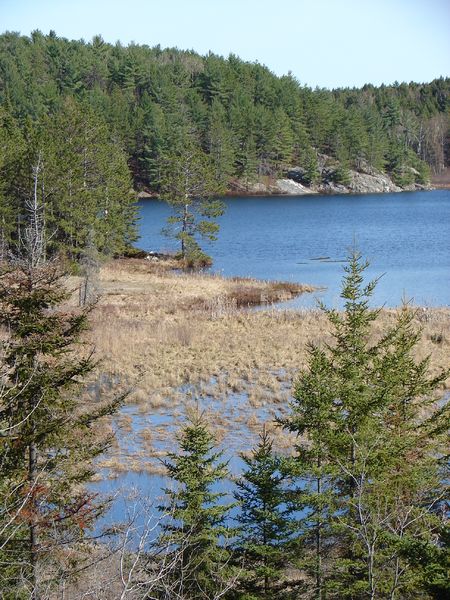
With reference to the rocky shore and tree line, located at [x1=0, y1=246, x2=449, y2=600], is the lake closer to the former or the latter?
the rocky shore

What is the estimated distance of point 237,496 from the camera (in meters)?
13.2

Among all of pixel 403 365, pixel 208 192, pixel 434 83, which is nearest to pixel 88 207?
pixel 208 192

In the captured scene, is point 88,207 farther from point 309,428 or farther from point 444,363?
point 309,428

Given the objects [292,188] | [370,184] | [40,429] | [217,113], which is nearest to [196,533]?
[40,429]

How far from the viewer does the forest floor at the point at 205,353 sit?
78.9 feet

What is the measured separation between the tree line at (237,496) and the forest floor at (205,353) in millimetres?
5601

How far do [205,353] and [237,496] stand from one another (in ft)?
58.9

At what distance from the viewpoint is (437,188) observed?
13162 centimetres

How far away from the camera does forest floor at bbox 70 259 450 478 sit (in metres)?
24.1

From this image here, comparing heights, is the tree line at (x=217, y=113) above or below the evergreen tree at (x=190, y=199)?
above

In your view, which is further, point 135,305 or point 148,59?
point 148,59

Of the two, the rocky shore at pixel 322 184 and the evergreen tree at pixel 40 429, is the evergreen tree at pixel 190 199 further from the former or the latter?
the rocky shore at pixel 322 184

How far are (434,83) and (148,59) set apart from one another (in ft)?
233

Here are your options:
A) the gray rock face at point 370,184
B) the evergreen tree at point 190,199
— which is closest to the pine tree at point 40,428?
the evergreen tree at point 190,199
